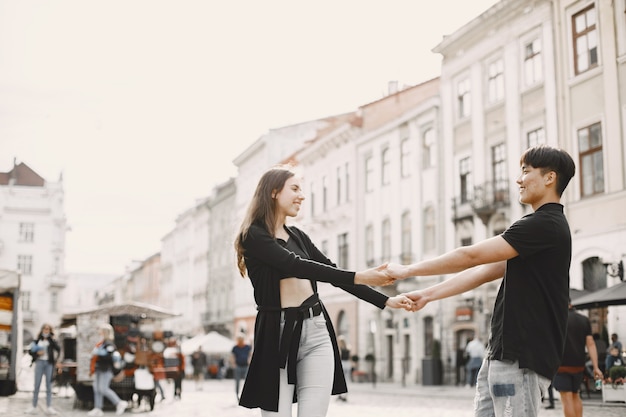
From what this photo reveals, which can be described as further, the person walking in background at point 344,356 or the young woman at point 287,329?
the person walking in background at point 344,356

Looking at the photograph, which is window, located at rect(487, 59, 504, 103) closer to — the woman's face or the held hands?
the held hands

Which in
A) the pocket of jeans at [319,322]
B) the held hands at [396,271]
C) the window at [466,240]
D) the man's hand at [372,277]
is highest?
the window at [466,240]

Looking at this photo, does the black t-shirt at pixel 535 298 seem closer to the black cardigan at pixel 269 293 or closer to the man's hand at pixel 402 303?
the black cardigan at pixel 269 293

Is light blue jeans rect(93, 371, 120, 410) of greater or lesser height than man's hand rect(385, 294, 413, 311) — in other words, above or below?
below

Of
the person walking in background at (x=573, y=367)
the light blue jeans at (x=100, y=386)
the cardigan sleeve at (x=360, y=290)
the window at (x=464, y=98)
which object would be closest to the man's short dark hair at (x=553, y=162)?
the cardigan sleeve at (x=360, y=290)

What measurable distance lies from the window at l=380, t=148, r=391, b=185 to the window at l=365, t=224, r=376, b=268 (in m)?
2.45

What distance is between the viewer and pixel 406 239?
39.2 metres

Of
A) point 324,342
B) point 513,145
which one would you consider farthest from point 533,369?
point 513,145

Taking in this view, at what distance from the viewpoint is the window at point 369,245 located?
140ft

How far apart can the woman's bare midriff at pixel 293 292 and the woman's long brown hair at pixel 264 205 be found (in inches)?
12.1

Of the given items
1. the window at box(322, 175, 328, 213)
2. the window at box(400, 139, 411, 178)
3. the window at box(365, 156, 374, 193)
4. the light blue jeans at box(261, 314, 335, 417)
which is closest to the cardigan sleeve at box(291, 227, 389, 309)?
the light blue jeans at box(261, 314, 335, 417)

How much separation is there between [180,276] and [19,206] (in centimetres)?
1748

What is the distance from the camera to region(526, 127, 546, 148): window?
28469mm

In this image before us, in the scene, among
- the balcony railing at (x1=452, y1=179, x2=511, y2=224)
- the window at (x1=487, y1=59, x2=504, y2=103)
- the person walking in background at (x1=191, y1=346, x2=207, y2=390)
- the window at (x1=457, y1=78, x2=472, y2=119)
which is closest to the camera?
the balcony railing at (x1=452, y1=179, x2=511, y2=224)
